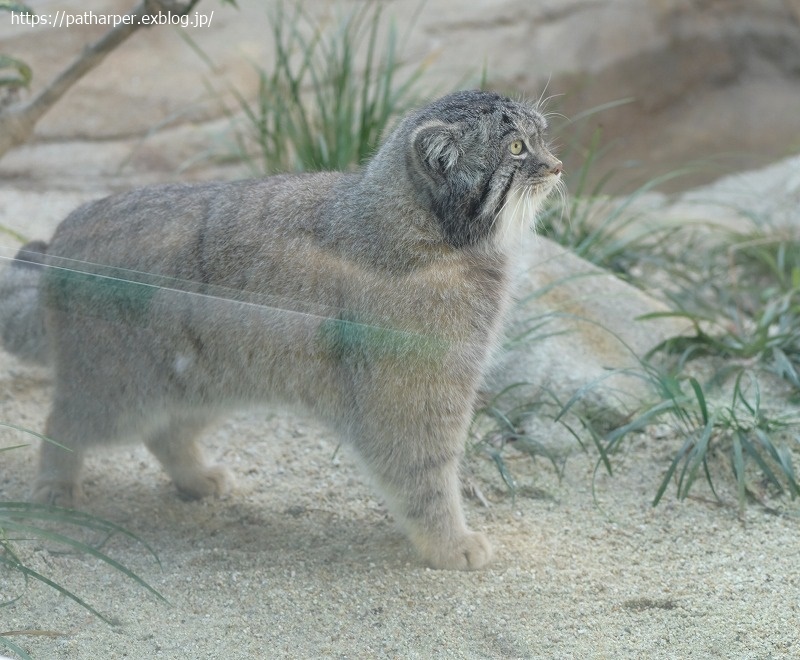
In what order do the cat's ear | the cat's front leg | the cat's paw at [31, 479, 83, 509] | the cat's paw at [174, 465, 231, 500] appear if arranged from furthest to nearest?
the cat's paw at [174, 465, 231, 500], the cat's front leg, the cat's ear, the cat's paw at [31, 479, 83, 509]

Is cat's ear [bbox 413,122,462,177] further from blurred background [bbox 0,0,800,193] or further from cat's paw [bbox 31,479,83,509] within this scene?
blurred background [bbox 0,0,800,193]

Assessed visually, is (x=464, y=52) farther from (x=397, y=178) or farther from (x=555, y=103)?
(x=397, y=178)

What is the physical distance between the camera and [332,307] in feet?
7.93

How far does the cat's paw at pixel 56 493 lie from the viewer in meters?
2.37

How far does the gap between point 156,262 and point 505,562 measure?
1264mm

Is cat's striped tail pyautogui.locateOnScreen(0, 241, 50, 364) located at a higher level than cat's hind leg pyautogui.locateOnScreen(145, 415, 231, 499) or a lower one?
higher

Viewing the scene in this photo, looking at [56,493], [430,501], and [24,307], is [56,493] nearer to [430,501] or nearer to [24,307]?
[24,307]

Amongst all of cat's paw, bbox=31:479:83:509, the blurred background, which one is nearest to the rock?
the blurred background

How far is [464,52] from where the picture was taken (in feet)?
21.0

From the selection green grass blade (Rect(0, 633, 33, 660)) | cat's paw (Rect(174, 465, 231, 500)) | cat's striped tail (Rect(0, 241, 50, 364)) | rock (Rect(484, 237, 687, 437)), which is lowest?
cat's paw (Rect(174, 465, 231, 500))

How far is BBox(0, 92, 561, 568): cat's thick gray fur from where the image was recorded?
95.4 inches

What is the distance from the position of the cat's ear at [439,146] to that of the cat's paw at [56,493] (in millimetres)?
1250

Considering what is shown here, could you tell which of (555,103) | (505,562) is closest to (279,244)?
(505,562)

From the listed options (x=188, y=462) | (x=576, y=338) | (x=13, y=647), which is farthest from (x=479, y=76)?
(x=13, y=647)
